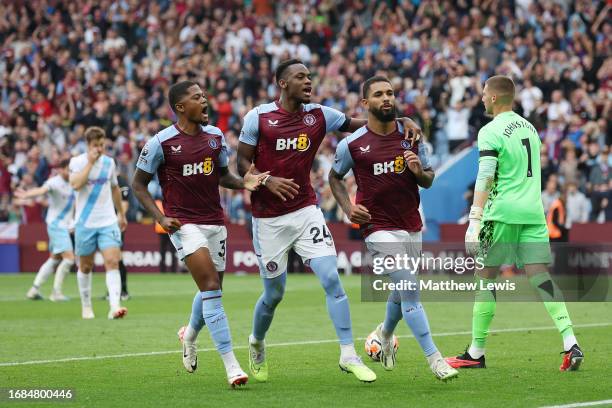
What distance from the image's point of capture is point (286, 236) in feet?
33.5

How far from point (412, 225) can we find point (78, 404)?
3362 millimetres

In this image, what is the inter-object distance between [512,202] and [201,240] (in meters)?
2.84

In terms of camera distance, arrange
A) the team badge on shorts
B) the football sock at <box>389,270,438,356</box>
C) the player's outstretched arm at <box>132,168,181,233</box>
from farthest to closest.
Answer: the team badge on shorts, the player's outstretched arm at <box>132,168,181,233</box>, the football sock at <box>389,270,438,356</box>

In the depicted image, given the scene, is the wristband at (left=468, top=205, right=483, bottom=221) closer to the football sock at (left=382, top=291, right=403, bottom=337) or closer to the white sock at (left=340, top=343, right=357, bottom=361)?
the football sock at (left=382, top=291, right=403, bottom=337)

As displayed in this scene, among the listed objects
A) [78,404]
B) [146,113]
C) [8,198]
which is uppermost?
[78,404]

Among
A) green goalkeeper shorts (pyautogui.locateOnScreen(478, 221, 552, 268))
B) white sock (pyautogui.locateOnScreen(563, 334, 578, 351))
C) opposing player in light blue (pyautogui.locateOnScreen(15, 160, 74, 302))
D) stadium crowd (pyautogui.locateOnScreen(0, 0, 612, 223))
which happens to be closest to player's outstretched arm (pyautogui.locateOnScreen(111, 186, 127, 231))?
opposing player in light blue (pyautogui.locateOnScreen(15, 160, 74, 302))

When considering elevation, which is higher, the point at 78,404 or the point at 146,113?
the point at 78,404

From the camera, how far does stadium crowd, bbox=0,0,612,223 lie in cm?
2698

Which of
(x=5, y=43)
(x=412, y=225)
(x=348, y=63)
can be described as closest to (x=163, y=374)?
(x=412, y=225)

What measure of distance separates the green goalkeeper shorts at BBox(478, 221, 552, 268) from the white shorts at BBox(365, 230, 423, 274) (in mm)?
690

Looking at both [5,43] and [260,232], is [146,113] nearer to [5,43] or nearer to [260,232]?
[5,43]

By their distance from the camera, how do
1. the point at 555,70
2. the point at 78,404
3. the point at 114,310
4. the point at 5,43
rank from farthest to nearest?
the point at 5,43
the point at 555,70
the point at 114,310
the point at 78,404

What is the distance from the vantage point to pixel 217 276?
10.1m

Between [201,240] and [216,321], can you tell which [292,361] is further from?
[201,240]
